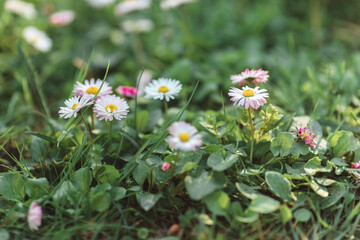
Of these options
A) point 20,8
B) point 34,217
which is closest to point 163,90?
point 34,217

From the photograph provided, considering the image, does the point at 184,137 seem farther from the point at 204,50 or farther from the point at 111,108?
the point at 204,50

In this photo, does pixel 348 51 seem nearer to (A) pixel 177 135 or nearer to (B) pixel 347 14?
(B) pixel 347 14

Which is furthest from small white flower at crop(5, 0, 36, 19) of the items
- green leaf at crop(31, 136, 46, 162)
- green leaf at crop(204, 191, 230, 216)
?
green leaf at crop(204, 191, 230, 216)

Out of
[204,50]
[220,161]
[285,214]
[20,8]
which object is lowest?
[204,50]

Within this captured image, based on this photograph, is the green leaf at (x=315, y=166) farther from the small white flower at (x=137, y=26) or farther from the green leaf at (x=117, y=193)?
the small white flower at (x=137, y=26)

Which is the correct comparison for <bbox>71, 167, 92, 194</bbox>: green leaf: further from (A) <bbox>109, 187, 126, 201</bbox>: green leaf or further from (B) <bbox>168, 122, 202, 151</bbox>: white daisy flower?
(B) <bbox>168, 122, 202, 151</bbox>: white daisy flower

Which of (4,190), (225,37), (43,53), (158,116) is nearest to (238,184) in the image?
(158,116)
